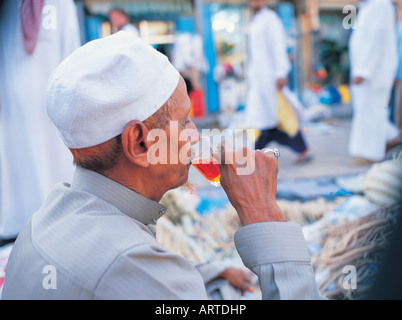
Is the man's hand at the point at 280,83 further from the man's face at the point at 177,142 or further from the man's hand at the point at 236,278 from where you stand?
the man's face at the point at 177,142

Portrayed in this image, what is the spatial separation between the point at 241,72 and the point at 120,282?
9834mm

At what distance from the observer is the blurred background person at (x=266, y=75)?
5.08m

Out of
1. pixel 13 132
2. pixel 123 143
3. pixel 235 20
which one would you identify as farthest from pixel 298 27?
pixel 123 143

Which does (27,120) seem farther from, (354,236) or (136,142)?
(354,236)

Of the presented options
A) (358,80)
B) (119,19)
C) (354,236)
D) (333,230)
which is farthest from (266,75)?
(354,236)

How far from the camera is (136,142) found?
107 cm

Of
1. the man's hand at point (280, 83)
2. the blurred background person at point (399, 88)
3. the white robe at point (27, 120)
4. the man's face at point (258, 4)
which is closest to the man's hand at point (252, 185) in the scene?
the white robe at point (27, 120)

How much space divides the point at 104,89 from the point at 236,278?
41.7 inches

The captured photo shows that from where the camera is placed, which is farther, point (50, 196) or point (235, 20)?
point (235, 20)

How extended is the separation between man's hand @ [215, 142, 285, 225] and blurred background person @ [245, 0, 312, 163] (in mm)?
4135

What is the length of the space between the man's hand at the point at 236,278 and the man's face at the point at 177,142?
60 centimetres

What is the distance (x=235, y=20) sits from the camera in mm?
10305

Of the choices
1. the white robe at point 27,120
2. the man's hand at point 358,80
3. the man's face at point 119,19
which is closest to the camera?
the white robe at point 27,120
